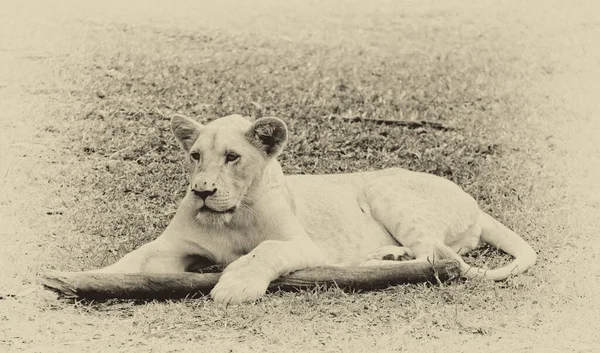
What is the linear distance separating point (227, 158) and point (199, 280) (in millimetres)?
958

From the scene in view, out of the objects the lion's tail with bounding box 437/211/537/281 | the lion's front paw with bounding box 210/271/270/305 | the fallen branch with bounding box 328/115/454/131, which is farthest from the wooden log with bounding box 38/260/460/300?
the fallen branch with bounding box 328/115/454/131

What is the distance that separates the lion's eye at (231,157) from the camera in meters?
7.30

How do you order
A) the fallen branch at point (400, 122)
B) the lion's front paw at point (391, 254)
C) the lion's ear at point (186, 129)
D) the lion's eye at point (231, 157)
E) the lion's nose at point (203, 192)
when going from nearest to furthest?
the lion's nose at point (203, 192) < the lion's eye at point (231, 157) < the lion's ear at point (186, 129) < the lion's front paw at point (391, 254) < the fallen branch at point (400, 122)

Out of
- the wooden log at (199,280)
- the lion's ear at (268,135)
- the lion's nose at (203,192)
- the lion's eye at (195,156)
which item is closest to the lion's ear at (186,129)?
the lion's eye at (195,156)

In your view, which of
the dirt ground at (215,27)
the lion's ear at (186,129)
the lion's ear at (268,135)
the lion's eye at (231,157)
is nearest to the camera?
the dirt ground at (215,27)

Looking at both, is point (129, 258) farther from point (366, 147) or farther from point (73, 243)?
point (366, 147)

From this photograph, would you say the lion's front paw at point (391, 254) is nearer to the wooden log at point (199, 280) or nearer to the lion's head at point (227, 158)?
the wooden log at point (199, 280)

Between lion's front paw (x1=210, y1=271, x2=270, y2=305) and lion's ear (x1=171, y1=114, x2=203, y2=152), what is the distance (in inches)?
50.3

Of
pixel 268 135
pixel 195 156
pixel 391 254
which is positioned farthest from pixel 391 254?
pixel 195 156

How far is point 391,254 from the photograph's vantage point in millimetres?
7898

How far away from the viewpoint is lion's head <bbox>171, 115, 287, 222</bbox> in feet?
23.5

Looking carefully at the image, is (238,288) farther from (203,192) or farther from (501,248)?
(501,248)

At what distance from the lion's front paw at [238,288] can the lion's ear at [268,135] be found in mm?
1156

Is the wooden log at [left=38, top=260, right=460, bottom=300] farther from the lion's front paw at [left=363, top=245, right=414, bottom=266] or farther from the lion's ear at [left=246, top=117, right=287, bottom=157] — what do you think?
the lion's ear at [left=246, top=117, right=287, bottom=157]
